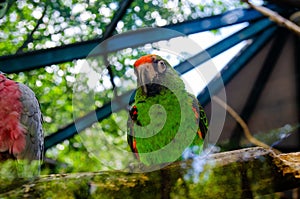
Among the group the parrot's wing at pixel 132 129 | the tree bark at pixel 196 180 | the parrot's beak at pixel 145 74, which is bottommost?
the tree bark at pixel 196 180

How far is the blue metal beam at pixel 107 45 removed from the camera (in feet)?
6.27

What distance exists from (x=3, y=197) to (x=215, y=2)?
5.47 feet

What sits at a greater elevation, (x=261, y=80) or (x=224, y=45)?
(x=224, y=45)

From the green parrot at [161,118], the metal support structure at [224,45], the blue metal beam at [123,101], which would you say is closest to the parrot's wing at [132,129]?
the green parrot at [161,118]

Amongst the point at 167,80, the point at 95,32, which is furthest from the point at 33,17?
the point at 167,80

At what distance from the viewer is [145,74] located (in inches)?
51.3

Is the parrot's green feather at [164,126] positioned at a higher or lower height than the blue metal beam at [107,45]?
lower

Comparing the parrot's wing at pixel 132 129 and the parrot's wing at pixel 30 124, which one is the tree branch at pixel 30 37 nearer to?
the parrot's wing at pixel 30 124

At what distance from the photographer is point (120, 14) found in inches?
78.2

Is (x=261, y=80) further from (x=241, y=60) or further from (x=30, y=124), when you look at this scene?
(x=30, y=124)

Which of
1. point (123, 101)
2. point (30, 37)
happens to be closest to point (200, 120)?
point (123, 101)

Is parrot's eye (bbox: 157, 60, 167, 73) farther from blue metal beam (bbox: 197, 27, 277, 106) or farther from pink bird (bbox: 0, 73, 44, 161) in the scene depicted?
blue metal beam (bbox: 197, 27, 277, 106)

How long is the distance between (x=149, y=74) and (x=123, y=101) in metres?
0.78

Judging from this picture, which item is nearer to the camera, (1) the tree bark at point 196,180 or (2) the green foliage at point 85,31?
(1) the tree bark at point 196,180
